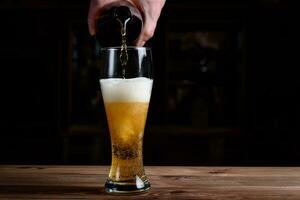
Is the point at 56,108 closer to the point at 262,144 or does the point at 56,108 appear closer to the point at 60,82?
the point at 60,82

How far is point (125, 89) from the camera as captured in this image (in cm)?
111

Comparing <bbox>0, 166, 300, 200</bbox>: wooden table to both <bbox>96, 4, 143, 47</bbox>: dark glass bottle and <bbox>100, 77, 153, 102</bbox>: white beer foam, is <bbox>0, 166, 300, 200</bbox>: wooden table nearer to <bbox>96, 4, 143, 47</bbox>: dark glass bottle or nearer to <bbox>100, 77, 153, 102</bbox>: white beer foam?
<bbox>100, 77, 153, 102</bbox>: white beer foam

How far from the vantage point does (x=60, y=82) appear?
4.63 m

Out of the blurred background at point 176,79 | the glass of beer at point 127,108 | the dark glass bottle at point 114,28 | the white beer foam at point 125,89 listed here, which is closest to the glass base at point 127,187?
the glass of beer at point 127,108

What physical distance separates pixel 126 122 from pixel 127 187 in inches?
5.4

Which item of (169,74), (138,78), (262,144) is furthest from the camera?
(169,74)

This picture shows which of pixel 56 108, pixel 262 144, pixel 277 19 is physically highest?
pixel 277 19

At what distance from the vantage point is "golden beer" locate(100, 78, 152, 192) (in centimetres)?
111

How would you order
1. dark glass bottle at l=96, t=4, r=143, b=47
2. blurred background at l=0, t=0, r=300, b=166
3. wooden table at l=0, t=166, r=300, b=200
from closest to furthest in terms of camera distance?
wooden table at l=0, t=166, r=300, b=200
dark glass bottle at l=96, t=4, r=143, b=47
blurred background at l=0, t=0, r=300, b=166

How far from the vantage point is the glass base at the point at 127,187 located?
3.51 feet

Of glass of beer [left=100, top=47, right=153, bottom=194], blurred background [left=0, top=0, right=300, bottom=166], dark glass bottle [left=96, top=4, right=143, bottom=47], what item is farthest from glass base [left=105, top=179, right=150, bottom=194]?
blurred background [left=0, top=0, right=300, bottom=166]

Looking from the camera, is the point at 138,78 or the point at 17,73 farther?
the point at 17,73

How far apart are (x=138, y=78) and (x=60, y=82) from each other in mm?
3602

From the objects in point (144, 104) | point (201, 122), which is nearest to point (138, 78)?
point (144, 104)
